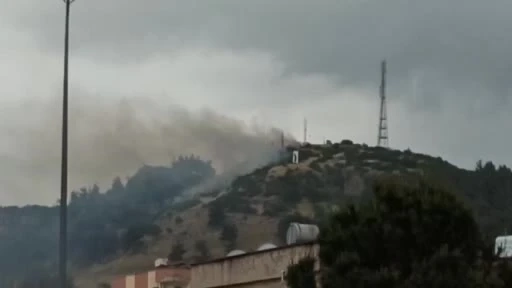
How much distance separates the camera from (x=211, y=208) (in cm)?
12625

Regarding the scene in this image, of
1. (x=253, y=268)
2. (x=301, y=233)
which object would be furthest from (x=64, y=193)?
(x=301, y=233)

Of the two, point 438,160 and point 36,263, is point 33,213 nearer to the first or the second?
point 36,263

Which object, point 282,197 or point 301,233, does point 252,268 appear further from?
point 282,197

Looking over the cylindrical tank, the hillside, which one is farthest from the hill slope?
the cylindrical tank

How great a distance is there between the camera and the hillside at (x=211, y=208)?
112375mm

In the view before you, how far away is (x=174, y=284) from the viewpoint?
52031mm

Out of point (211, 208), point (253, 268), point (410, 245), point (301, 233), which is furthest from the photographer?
point (211, 208)

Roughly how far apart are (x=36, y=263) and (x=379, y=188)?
81249 mm

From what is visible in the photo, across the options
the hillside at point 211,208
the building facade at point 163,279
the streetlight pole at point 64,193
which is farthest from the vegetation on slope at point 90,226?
the streetlight pole at point 64,193


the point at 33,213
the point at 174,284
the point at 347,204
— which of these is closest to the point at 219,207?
the point at 33,213

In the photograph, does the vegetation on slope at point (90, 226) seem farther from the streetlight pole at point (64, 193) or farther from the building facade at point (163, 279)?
the streetlight pole at point (64, 193)

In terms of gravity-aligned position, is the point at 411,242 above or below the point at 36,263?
above

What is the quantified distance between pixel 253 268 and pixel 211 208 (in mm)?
82007

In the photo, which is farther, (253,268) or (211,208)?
(211,208)
